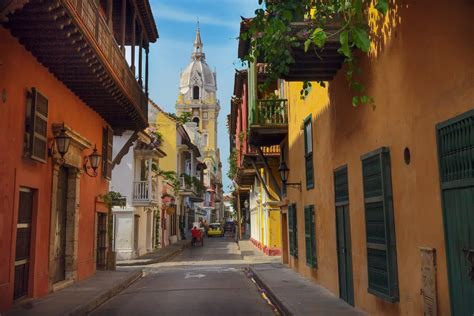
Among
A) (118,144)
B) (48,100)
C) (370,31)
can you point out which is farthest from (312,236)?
(118,144)

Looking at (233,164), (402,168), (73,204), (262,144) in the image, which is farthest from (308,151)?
(233,164)

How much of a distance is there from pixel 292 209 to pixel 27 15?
1058 centimetres

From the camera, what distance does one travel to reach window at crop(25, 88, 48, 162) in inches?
366

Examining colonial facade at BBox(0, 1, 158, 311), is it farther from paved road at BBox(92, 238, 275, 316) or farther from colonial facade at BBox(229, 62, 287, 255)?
→ colonial facade at BBox(229, 62, 287, 255)

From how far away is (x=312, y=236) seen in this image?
42.0 feet

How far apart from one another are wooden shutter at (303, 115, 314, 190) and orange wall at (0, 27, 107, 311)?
5.95 meters

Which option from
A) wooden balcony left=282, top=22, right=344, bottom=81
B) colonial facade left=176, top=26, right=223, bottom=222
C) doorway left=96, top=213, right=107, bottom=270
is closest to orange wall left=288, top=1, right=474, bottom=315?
wooden balcony left=282, top=22, right=344, bottom=81

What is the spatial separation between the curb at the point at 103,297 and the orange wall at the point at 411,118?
5.05 metres

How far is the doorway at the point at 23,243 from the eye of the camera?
9.38 metres

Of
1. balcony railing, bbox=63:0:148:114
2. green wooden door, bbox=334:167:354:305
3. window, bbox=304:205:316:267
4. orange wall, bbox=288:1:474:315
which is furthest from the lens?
window, bbox=304:205:316:267

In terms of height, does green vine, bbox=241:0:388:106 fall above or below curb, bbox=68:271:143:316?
above

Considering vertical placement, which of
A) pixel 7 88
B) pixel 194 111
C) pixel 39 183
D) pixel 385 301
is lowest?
pixel 385 301

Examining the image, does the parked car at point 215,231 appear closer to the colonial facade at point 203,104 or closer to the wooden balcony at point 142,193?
Result: the colonial facade at point 203,104

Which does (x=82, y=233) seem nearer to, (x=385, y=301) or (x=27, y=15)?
(x=27, y=15)
